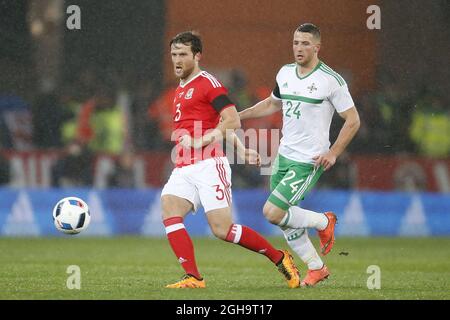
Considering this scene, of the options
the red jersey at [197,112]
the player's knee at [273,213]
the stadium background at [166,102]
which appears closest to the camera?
the red jersey at [197,112]

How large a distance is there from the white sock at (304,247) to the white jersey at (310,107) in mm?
649

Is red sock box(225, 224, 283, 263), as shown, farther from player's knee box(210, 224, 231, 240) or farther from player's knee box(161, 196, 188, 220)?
player's knee box(161, 196, 188, 220)

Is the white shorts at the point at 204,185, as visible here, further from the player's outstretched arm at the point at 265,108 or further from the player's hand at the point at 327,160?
the player's outstretched arm at the point at 265,108

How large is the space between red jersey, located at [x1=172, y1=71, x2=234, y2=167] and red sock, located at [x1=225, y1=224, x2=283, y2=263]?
66 cm

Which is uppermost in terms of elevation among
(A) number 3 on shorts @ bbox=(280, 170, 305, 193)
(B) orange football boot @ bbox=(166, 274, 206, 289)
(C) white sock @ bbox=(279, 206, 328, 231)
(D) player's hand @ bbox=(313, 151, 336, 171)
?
(D) player's hand @ bbox=(313, 151, 336, 171)

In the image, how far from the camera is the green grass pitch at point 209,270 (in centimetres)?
873

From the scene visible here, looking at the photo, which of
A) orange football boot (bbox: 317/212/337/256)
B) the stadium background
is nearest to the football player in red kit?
orange football boot (bbox: 317/212/337/256)

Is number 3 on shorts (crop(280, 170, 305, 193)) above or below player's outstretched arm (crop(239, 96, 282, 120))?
below

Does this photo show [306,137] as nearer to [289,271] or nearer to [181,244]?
[289,271]

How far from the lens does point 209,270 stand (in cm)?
1124

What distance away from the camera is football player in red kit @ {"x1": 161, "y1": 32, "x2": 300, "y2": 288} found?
905 cm

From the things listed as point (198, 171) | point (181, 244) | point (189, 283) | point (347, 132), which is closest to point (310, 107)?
point (347, 132)

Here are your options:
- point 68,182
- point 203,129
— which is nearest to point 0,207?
point 68,182

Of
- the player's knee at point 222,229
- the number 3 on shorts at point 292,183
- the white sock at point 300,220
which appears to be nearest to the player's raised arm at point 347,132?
the number 3 on shorts at point 292,183
